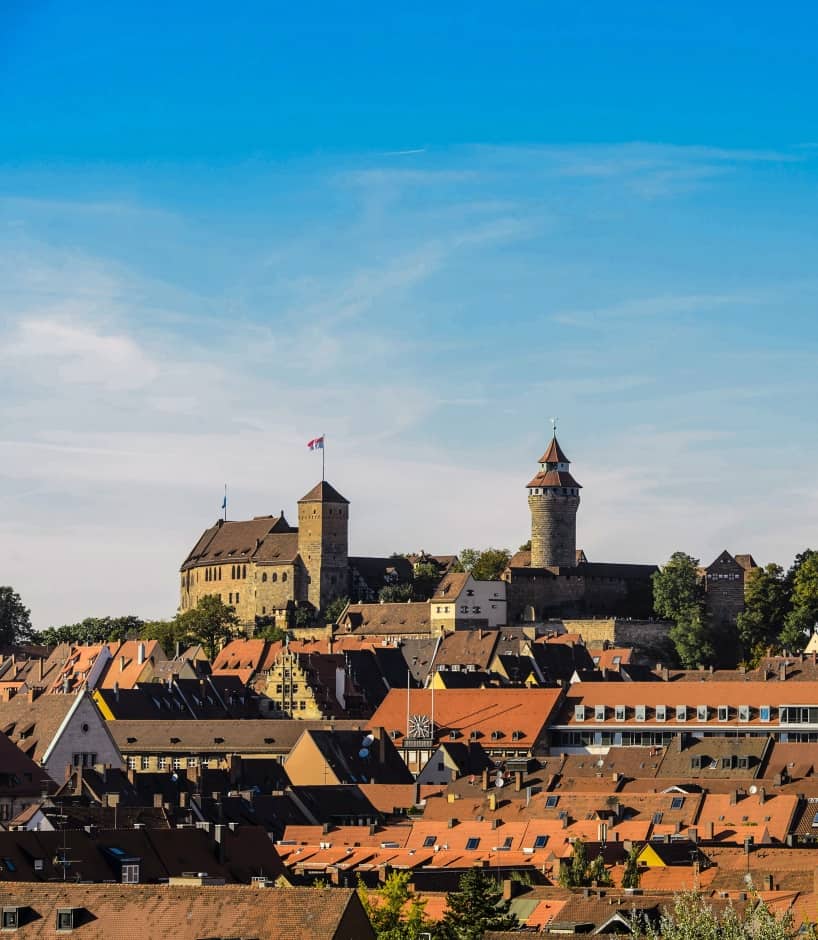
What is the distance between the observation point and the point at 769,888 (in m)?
59.8

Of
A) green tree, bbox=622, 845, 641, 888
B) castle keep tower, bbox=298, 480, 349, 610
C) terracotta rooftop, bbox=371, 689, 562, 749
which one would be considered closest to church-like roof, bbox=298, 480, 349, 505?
castle keep tower, bbox=298, 480, 349, 610

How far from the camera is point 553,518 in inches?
6969

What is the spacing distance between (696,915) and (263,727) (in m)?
75.2

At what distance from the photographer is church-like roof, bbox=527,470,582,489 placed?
178 metres

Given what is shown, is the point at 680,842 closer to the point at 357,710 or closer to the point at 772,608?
the point at 357,710

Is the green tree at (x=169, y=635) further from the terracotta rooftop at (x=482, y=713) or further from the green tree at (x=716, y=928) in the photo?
the green tree at (x=716, y=928)

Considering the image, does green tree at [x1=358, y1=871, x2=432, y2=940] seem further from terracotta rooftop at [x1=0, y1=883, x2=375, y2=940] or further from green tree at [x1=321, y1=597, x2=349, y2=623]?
green tree at [x1=321, y1=597, x2=349, y2=623]

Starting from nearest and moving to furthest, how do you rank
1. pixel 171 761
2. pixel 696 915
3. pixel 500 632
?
pixel 696 915 → pixel 171 761 → pixel 500 632

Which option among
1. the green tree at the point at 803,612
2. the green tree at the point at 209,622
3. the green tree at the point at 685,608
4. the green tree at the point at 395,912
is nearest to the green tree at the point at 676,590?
the green tree at the point at 685,608

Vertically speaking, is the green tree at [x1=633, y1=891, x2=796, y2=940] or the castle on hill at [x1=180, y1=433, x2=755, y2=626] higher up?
the castle on hill at [x1=180, y1=433, x2=755, y2=626]

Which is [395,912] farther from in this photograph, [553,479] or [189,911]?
[553,479]

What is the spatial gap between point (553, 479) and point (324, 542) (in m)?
16.7

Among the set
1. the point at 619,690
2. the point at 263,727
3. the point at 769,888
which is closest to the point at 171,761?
the point at 263,727

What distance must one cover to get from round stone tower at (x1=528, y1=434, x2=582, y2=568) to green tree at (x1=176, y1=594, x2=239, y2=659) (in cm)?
2119
